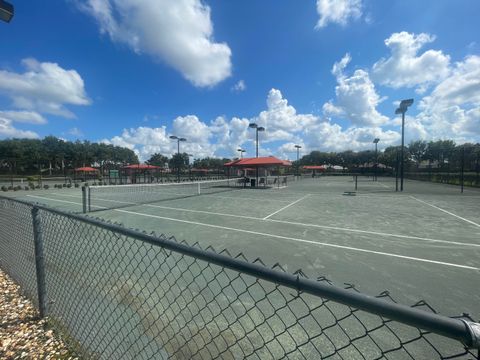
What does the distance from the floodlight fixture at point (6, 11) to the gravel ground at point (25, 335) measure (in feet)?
13.7

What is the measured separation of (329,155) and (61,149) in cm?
10580

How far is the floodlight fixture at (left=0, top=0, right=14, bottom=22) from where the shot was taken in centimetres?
371

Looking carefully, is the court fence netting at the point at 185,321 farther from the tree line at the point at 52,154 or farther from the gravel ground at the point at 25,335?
the tree line at the point at 52,154

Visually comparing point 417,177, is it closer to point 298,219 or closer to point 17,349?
point 298,219

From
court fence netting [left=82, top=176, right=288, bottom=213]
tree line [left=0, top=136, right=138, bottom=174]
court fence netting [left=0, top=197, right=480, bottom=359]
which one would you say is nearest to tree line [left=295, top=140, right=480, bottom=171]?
court fence netting [left=82, top=176, right=288, bottom=213]

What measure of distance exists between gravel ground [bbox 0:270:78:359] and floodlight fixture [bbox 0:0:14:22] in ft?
13.7

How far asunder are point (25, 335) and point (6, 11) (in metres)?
4.48

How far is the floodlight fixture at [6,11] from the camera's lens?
3.71 metres

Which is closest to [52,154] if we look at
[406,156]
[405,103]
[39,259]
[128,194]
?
[128,194]

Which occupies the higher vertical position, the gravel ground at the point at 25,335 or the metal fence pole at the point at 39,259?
the metal fence pole at the point at 39,259

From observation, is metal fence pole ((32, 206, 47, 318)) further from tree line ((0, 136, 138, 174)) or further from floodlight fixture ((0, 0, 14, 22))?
tree line ((0, 136, 138, 174))

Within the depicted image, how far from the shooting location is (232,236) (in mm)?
7715

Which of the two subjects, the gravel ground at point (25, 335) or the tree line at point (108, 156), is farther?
the tree line at point (108, 156)

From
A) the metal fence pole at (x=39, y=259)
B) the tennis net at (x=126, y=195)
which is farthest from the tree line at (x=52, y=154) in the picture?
the metal fence pole at (x=39, y=259)
